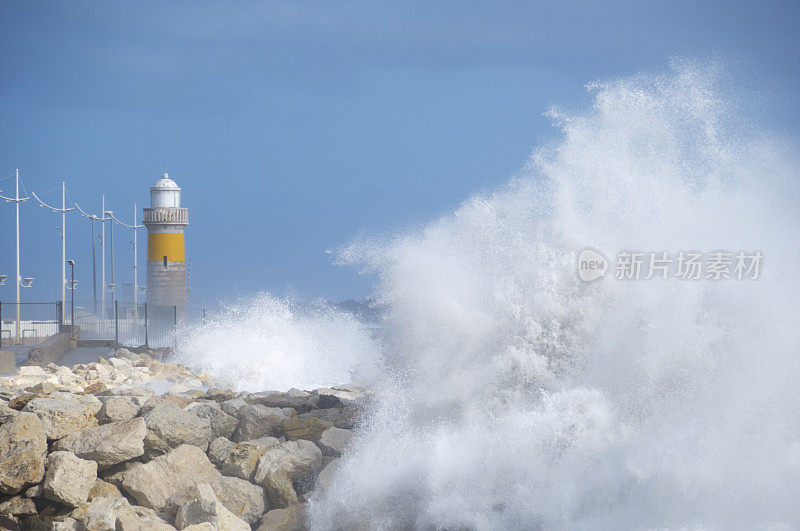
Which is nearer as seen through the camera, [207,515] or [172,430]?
[207,515]

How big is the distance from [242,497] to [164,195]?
91.9 ft

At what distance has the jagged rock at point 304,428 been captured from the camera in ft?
27.6

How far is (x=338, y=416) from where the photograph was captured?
31.2ft

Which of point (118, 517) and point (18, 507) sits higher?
point (118, 517)

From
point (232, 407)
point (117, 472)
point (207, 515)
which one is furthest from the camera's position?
point (232, 407)

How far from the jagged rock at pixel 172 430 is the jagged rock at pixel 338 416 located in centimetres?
143

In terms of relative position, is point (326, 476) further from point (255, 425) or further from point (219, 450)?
point (255, 425)

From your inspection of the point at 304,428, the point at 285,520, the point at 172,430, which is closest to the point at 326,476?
the point at 285,520

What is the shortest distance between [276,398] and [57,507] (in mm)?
4375

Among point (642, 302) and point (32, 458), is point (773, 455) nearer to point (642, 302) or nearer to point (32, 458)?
point (642, 302)

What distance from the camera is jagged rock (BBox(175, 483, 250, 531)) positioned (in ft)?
20.8

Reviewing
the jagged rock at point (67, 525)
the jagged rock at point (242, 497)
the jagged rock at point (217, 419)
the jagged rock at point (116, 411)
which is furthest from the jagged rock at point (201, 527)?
the jagged rock at point (116, 411)

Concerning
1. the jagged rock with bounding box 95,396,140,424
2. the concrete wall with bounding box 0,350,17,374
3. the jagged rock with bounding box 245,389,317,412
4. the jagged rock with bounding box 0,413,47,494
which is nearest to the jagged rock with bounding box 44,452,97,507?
the jagged rock with bounding box 0,413,47,494

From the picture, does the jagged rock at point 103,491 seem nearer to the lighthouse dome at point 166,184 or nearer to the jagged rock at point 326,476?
the jagged rock at point 326,476
